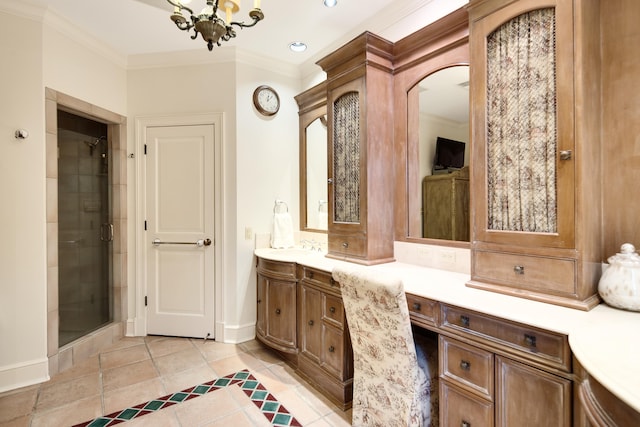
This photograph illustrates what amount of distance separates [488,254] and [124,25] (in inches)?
133

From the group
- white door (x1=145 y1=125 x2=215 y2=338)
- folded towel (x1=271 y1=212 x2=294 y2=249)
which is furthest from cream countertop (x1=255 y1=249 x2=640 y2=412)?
white door (x1=145 y1=125 x2=215 y2=338)

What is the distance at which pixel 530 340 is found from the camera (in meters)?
1.19

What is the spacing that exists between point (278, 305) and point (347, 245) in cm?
82

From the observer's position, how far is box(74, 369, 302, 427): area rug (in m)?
1.97

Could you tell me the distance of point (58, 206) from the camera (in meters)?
2.85

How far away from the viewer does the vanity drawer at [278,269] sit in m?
2.57

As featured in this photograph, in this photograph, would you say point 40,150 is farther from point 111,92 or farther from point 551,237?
point 551,237

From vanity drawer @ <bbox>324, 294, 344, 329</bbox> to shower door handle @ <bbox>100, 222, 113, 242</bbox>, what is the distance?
2542 millimetres

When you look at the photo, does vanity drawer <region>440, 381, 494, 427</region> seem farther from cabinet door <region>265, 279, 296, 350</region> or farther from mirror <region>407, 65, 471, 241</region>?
cabinet door <region>265, 279, 296, 350</region>

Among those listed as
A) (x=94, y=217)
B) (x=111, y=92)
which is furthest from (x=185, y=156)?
(x=94, y=217)

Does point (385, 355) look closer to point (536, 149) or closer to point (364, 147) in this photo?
point (536, 149)

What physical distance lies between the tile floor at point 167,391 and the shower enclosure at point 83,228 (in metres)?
0.46

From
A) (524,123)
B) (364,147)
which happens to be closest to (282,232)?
(364,147)

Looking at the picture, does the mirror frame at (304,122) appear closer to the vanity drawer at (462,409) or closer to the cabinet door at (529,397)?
the vanity drawer at (462,409)
